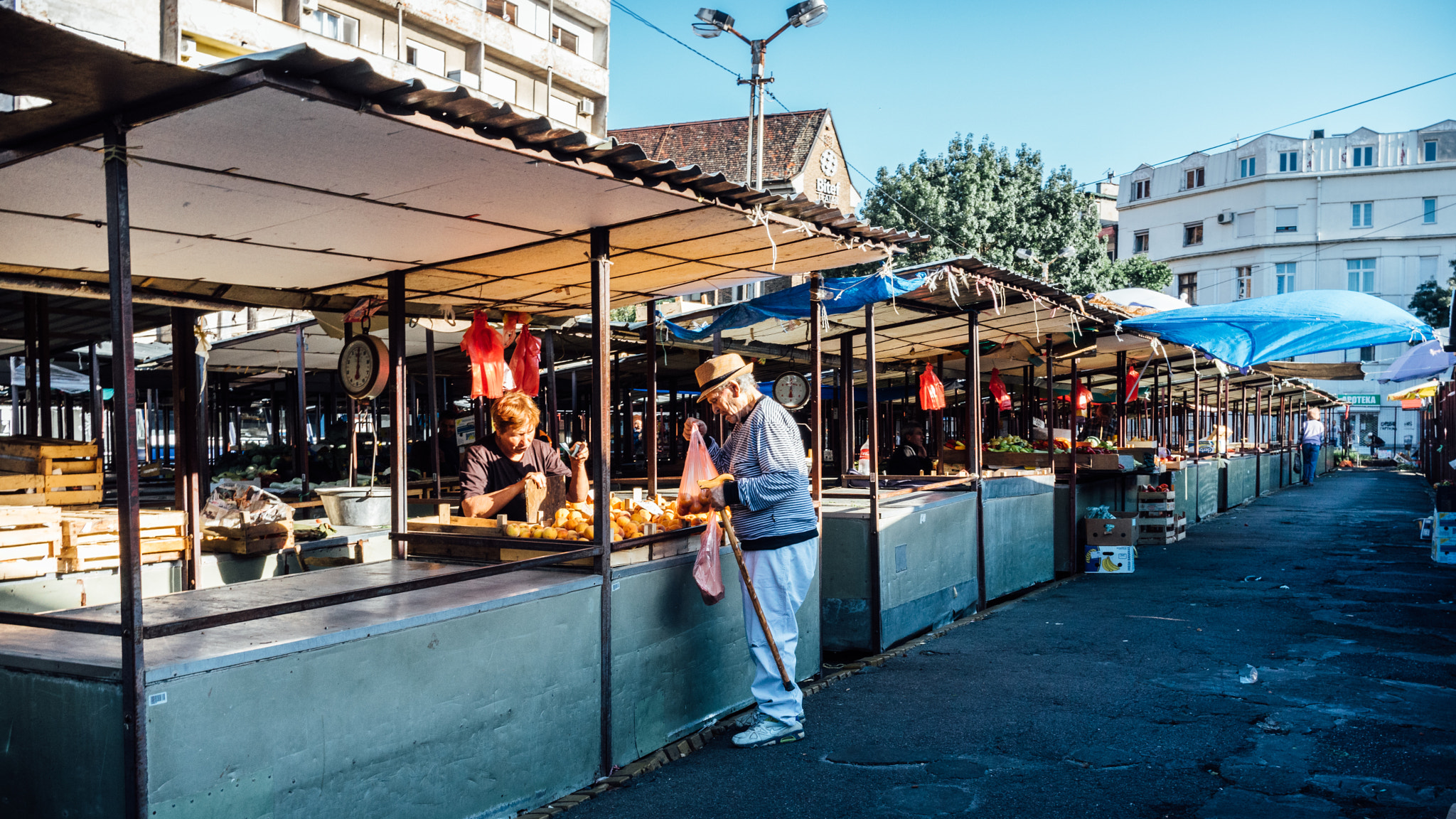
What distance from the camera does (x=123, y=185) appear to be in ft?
9.39

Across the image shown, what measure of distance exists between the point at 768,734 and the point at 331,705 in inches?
92.7

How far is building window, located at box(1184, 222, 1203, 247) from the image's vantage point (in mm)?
52688

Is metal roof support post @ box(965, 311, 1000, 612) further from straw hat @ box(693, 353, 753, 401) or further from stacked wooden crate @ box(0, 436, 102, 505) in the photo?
stacked wooden crate @ box(0, 436, 102, 505)

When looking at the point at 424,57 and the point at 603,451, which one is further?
the point at 424,57

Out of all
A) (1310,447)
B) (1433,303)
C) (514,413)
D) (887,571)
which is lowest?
(1310,447)

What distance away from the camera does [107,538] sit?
213 inches

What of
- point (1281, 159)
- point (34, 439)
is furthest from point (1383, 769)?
point (1281, 159)

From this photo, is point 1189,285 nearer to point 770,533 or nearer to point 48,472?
point 770,533

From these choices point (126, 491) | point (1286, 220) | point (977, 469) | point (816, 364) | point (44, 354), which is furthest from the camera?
point (1286, 220)

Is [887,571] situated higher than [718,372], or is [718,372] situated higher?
[718,372]

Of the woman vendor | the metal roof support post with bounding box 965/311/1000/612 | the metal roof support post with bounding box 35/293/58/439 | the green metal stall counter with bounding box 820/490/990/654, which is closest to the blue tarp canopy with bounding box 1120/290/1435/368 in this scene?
the metal roof support post with bounding box 965/311/1000/612

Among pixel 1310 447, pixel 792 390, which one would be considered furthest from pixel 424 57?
pixel 1310 447

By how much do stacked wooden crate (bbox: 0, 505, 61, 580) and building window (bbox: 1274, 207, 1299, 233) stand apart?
56022 millimetres

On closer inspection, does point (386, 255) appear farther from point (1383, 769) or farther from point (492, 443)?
point (1383, 769)
